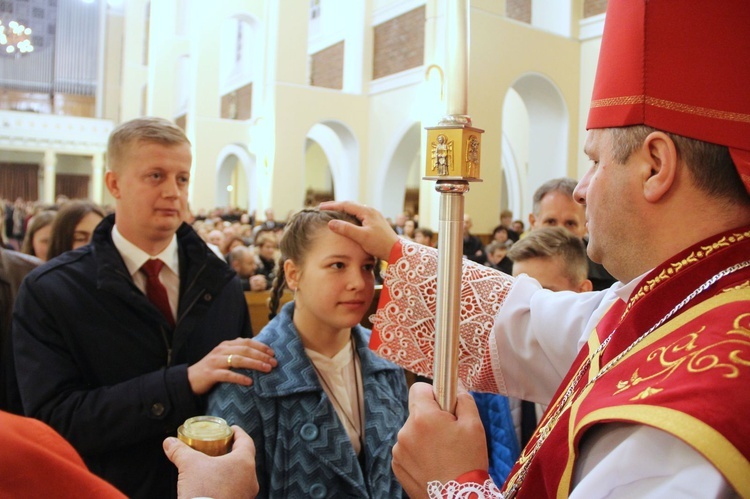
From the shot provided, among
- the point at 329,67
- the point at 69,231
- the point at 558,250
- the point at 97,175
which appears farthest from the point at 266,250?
the point at 97,175

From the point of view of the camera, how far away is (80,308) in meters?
1.77

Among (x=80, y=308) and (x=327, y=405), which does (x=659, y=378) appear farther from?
(x=80, y=308)

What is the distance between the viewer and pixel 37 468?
0.64 meters

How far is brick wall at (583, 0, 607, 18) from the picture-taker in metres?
9.32

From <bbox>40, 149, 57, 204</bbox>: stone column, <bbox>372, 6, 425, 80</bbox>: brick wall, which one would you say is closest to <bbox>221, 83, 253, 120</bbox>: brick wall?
<bbox>372, 6, 425, 80</bbox>: brick wall

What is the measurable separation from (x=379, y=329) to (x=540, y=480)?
77 centimetres

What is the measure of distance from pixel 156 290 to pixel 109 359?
0.25 metres

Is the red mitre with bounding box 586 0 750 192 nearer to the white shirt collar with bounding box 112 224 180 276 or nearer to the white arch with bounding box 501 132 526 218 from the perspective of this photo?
the white shirt collar with bounding box 112 224 180 276

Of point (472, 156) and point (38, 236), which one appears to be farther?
point (38, 236)

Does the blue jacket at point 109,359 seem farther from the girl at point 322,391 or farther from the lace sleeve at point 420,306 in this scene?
the lace sleeve at point 420,306

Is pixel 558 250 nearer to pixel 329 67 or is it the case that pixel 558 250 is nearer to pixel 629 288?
pixel 629 288

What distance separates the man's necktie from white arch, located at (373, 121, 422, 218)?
33.5 ft

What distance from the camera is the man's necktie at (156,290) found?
1.92 meters

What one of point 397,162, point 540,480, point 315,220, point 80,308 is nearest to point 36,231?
point 80,308
